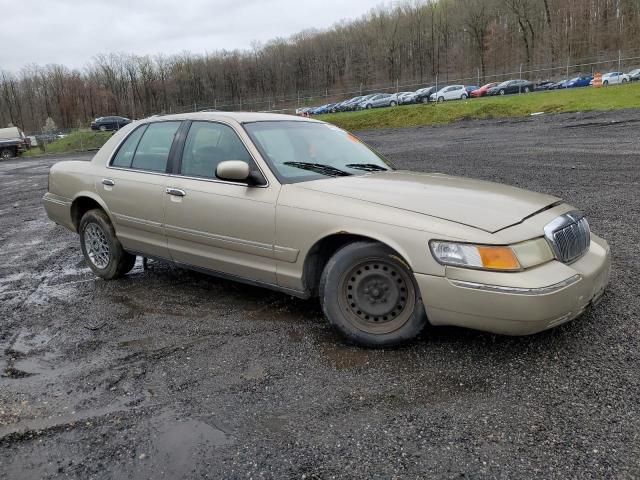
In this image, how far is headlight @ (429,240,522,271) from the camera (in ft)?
10.2

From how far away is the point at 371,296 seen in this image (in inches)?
140

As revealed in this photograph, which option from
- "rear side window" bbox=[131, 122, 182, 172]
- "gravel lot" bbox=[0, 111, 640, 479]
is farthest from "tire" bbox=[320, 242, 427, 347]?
"rear side window" bbox=[131, 122, 182, 172]

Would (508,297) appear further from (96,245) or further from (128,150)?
(96,245)

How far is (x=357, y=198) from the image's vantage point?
365cm

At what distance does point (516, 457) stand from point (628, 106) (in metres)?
24.2

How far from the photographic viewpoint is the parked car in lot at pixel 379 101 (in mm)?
48991

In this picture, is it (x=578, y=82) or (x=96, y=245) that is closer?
(x=96, y=245)

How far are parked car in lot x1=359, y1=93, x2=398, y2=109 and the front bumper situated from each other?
47178mm

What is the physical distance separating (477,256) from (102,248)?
394 cm

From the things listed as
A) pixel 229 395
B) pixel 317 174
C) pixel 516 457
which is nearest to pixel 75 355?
pixel 229 395

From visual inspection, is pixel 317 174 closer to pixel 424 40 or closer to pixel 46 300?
pixel 46 300

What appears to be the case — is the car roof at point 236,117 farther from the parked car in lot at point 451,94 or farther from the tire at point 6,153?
the parked car in lot at point 451,94

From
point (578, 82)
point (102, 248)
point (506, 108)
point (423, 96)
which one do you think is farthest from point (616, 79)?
point (102, 248)

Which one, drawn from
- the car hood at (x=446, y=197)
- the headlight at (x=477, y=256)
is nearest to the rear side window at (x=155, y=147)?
the car hood at (x=446, y=197)
